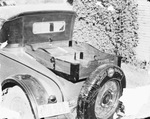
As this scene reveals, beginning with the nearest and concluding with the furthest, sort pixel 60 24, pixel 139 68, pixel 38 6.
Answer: pixel 38 6 < pixel 60 24 < pixel 139 68

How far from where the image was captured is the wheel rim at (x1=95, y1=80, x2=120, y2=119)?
3971 millimetres

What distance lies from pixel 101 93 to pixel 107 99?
270 millimetres

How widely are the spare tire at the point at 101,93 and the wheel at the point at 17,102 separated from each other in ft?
2.40

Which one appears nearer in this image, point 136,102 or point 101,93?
point 101,93

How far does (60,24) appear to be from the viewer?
5.12 metres

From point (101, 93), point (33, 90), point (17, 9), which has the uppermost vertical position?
point (17, 9)

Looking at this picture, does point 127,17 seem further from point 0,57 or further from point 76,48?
point 0,57

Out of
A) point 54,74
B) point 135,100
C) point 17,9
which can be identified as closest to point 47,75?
point 54,74

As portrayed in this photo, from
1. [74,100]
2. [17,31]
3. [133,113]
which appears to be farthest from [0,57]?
[133,113]

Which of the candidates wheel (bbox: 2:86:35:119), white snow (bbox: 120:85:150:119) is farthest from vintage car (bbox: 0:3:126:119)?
white snow (bbox: 120:85:150:119)

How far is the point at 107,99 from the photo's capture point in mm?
4152

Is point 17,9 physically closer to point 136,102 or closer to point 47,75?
point 47,75

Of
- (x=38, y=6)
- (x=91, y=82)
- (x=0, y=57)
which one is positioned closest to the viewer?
(x=91, y=82)

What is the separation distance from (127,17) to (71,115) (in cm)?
505
